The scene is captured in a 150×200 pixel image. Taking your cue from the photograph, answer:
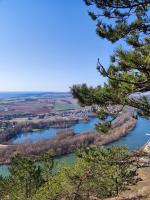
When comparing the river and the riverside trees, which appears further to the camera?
the river

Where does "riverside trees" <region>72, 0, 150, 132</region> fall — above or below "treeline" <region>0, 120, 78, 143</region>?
above

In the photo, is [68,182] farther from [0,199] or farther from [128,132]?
[128,132]

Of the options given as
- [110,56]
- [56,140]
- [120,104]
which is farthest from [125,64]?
[56,140]

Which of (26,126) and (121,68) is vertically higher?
(121,68)

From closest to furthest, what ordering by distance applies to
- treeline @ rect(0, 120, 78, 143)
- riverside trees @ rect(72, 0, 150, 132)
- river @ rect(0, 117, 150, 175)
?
riverside trees @ rect(72, 0, 150, 132), river @ rect(0, 117, 150, 175), treeline @ rect(0, 120, 78, 143)

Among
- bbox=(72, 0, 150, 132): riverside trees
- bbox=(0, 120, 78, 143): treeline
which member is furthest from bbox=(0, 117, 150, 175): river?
bbox=(72, 0, 150, 132): riverside trees

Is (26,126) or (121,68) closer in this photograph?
(121,68)

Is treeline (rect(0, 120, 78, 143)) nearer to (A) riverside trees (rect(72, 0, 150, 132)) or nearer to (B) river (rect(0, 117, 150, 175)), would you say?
(B) river (rect(0, 117, 150, 175))

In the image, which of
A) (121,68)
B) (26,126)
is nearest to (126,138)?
(26,126)

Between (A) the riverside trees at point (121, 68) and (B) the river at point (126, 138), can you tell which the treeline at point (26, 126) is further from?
(A) the riverside trees at point (121, 68)

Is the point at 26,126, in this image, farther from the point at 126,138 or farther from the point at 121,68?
the point at 121,68

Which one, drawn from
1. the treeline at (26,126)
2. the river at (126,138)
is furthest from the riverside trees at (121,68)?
the treeline at (26,126)
